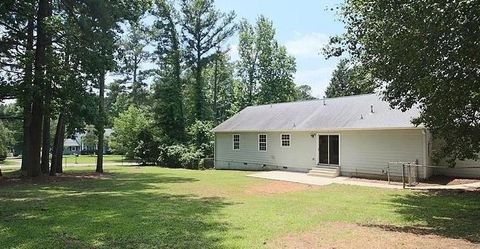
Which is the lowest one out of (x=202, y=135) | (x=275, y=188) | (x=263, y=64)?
(x=275, y=188)

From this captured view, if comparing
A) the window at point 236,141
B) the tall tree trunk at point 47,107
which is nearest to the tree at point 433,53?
the tall tree trunk at point 47,107

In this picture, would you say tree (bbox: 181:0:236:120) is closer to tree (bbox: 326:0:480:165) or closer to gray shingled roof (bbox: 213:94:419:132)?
gray shingled roof (bbox: 213:94:419:132)

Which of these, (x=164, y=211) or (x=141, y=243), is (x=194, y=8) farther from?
(x=141, y=243)

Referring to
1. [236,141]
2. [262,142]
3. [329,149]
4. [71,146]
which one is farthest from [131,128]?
[71,146]

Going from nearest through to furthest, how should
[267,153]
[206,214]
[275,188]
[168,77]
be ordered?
[206,214], [275,188], [267,153], [168,77]

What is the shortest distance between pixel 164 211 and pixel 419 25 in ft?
25.0

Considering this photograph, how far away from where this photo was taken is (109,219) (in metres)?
9.29

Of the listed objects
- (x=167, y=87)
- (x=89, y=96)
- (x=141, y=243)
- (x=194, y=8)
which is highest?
(x=194, y=8)

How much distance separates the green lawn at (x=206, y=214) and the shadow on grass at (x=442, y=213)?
0.02 metres

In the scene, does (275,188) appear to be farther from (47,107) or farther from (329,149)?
(47,107)

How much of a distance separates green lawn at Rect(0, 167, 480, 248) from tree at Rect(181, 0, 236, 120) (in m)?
26.5

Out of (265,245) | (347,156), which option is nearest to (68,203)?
(265,245)

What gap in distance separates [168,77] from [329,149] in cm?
2108

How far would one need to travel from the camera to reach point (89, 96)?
19.7m
